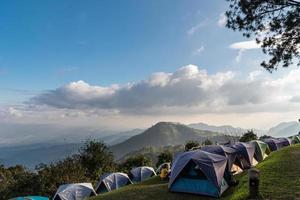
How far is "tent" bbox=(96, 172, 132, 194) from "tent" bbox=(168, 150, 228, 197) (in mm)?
14082

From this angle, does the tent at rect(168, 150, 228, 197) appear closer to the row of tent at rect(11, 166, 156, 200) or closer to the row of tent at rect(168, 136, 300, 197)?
the row of tent at rect(168, 136, 300, 197)

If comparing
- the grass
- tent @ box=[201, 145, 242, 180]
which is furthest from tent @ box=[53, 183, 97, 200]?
tent @ box=[201, 145, 242, 180]

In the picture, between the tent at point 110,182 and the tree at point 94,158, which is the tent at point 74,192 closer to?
the tent at point 110,182

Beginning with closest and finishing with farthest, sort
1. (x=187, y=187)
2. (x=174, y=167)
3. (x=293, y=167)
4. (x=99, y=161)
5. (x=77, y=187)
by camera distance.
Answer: (x=187, y=187), (x=174, y=167), (x=293, y=167), (x=77, y=187), (x=99, y=161)

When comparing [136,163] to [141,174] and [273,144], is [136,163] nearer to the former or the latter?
[141,174]

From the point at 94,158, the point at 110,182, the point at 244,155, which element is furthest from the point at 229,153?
the point at 94,158

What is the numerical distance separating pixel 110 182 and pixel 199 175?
15770mm

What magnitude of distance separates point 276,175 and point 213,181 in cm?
379

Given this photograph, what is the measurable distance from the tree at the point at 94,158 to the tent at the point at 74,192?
96.5 feet

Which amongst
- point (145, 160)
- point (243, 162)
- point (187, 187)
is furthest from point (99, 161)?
point (187, 187)

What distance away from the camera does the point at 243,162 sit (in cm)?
2423

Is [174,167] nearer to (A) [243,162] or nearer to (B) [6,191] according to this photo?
(A) [243,162]

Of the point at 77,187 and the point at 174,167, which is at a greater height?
the point at 174,167

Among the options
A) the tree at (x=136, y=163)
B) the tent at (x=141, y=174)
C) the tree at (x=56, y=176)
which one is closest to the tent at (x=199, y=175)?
the tent at (x=141, y=174)
